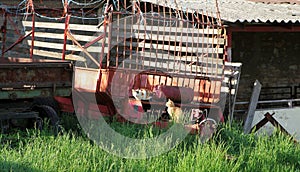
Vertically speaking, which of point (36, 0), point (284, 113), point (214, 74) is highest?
point (36, 0)

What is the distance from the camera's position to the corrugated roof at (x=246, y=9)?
1262cm

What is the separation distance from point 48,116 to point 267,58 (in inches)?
289

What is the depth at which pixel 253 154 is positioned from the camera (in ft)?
27.9

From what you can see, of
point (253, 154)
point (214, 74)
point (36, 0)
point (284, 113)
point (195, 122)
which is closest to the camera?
point (253, 154)

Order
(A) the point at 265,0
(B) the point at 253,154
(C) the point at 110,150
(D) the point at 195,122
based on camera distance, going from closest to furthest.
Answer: (C) the point at 110,150 < (B) the point at 253,154 < (D) the point at 195,122 < (A) the point at 265,0

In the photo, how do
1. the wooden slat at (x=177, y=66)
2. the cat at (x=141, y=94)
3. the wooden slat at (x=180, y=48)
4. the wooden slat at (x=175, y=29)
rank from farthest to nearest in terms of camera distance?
the wooden slat at (x=180, y=48) < the wooden slat at (x=175, y=29) < the wooden slat at (x=177, y=66) < the cat at (x=141, y=94)

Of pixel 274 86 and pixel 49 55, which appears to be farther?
pixel 274 86

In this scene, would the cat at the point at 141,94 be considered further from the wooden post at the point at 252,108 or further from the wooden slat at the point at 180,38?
the wooden post at the point at 252,108

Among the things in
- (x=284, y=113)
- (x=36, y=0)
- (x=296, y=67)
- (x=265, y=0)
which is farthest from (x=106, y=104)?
(x=265, y=0)

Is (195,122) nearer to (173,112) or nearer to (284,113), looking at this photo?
(173,112)

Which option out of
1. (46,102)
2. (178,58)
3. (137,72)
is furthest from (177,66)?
(46,102)

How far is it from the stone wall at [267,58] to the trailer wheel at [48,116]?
20.6ft

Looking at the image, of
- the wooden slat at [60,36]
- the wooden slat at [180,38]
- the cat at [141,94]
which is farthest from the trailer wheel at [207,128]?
the wooden slat at [60,36]

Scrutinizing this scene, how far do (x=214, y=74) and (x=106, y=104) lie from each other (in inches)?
104
